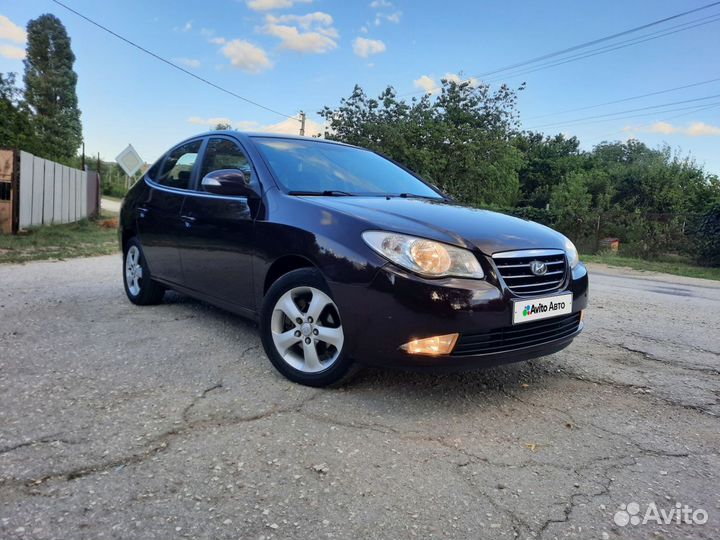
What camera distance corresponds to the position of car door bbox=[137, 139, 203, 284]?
440 centimetres

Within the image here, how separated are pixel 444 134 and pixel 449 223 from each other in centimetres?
2373

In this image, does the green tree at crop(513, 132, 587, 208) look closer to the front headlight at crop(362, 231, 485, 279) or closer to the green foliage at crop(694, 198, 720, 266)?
the green foliage at crop(694, 198, 720, 266)

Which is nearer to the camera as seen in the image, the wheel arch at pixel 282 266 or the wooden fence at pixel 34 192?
the wheel arch at pixel 282 266

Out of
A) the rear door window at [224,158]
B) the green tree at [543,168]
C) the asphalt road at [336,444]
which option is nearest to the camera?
the asphalt road at [336,444]

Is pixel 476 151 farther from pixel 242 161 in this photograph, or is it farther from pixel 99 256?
pixel 242 161

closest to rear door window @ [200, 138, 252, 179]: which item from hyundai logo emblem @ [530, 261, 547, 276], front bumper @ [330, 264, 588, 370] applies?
front bumper @ [330, 264, 588, 370]

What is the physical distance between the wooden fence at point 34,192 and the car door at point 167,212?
913 cm

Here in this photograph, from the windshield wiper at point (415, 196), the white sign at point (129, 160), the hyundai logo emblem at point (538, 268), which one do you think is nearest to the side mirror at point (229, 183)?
the windshield wiper at point (415, 196)

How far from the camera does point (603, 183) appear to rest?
43031 mm

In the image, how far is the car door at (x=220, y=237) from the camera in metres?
3.56

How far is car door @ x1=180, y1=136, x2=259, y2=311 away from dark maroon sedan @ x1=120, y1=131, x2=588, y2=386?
0.01m

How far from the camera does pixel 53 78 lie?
4372 cm

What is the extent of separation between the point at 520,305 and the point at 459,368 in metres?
0.46

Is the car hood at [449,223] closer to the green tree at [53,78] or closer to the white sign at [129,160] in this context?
the white sign at [129,160]
